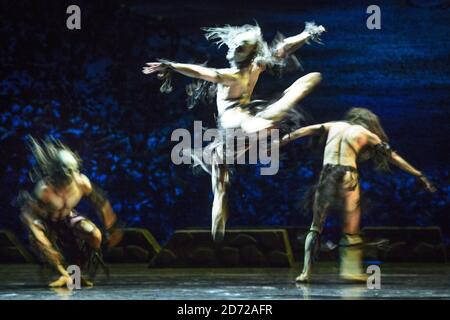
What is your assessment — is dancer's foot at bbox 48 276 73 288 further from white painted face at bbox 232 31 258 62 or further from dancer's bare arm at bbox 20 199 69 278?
white painted face at bbox 232 31 258 62

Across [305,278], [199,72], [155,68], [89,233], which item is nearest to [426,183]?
[305,278]

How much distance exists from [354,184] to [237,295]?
4.59 ft

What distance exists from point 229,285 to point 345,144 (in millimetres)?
1271

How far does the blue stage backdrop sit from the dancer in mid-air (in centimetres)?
157

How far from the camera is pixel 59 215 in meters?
6.92

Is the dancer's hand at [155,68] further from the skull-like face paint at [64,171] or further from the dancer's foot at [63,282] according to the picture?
the dancer's foot at [63,282]

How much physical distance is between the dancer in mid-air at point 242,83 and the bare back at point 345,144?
404 millimetres

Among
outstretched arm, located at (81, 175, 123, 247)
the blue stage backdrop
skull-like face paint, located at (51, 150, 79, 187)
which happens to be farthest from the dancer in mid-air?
the blue stage backdrop

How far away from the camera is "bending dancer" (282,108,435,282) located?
7.00 m

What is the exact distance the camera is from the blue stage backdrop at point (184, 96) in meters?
8.80

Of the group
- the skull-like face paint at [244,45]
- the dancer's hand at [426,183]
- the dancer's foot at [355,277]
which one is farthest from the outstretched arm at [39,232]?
the dancer's hand at [426,183]

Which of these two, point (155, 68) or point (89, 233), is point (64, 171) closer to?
point (89, 233)
